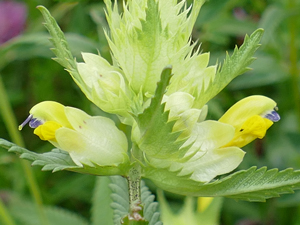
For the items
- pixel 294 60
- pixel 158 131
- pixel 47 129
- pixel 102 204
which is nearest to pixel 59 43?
pixel 47 129

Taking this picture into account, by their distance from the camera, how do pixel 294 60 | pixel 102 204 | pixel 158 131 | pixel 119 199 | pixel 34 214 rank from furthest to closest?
pixel 294 60 < pixel 34 214 < pixel 102 204 < pixel 119 199 < pixel 158 131

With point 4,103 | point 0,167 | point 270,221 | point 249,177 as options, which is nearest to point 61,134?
point 249,177

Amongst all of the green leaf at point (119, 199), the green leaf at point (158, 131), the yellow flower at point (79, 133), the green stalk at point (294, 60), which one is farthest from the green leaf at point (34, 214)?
the green stalk at point (294, 60)

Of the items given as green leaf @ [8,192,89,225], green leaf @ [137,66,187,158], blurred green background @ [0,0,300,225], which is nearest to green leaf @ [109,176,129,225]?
green leaf @ [137,66,187,158]

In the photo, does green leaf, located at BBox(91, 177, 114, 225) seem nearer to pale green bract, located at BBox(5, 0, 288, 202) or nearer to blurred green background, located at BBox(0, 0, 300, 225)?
pale green bract, located at BBox(5, 0, 288, 202)

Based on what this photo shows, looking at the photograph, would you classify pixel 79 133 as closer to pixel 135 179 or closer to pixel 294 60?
pixel 135 179

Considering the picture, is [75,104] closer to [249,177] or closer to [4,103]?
[4,103]
